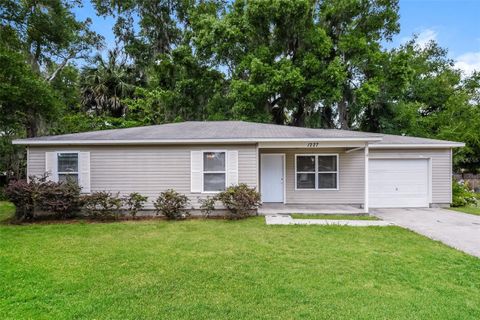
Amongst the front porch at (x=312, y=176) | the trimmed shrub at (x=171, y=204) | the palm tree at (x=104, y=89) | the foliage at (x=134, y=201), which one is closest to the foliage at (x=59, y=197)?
the foliage at (x=134, y=201)

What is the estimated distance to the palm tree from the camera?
19375 millimetres

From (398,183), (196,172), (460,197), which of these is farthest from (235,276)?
(460,197)

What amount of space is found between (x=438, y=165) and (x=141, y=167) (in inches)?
419

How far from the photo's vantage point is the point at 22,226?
7.61 m

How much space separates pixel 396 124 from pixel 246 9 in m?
11.5

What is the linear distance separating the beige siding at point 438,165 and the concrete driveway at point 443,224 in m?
0.82

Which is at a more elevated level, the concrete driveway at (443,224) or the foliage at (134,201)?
the foliage at (134,201)

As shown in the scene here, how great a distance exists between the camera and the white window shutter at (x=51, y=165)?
8.94m

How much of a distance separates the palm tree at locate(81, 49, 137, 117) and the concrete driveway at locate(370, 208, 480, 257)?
17.0 meters

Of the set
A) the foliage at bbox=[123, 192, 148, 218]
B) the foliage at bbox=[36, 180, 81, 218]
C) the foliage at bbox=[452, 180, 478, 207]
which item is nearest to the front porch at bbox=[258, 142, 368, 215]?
the foliage at bbox=[452, 180, 478, 207]

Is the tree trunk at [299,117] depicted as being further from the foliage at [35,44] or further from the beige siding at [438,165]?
the foliage at [35,44]

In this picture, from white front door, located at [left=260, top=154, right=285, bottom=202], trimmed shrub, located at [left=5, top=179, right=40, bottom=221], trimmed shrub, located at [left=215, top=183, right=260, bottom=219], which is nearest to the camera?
trimmed shrub, located at [left=5, top=179, right=40, bottom=221]

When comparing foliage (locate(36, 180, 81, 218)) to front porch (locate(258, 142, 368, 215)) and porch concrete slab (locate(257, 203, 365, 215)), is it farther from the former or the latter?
front porch (locate(258, 142, 368, 215))

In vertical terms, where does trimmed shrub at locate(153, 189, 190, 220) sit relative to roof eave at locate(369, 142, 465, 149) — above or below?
below
